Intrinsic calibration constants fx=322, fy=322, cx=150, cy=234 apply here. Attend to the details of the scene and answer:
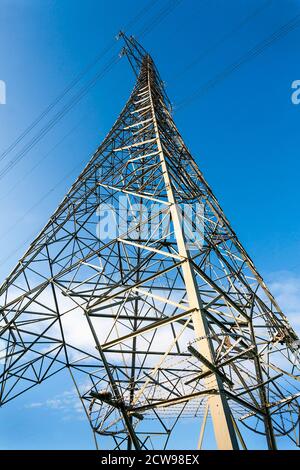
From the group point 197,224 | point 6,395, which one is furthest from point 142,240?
point 6,395

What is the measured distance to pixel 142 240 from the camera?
37.0 feet

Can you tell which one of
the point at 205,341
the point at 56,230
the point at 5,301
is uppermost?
the point at 56,230

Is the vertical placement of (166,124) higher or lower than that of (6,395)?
higher

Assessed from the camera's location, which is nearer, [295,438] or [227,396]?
[227,396]

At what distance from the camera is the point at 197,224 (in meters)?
9.75

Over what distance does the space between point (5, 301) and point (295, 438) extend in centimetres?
953

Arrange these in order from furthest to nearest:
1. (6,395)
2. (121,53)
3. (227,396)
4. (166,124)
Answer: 1. (121,53)
2. (166,124)
3. (6,395)
4. (227,396)

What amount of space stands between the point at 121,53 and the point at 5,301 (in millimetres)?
20891
